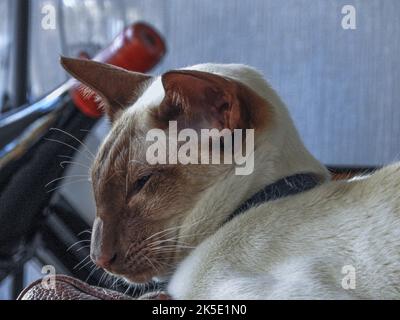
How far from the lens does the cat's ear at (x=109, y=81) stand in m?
0.64

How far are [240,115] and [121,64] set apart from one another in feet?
0.94

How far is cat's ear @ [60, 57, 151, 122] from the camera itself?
2.10 feet

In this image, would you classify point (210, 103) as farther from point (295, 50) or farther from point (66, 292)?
point (295, 50)

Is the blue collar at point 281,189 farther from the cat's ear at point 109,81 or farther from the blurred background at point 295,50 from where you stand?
the blurred background at point 295,50

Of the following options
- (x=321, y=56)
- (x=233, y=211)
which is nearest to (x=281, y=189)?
(x=233, y=211)

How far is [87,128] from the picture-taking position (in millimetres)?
850

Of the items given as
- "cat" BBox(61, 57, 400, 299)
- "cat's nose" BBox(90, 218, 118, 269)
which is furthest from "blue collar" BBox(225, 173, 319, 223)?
"cat's nose" BBox(90, 218, 118, 269)

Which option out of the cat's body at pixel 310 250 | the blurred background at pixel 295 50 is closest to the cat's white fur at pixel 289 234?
the cat's body at pixel 310 250

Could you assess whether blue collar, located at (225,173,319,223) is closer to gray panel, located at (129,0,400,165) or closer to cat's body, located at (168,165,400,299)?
cat's body, located at (168,165,400,299)

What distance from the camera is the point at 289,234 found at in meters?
0.49

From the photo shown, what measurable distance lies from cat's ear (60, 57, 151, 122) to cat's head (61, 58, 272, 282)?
8 cm

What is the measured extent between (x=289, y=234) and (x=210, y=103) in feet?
0.39

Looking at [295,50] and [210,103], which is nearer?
[210,103]

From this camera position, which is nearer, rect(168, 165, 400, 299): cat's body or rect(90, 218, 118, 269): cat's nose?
rect(168, 165, 400, 299): cat's body
